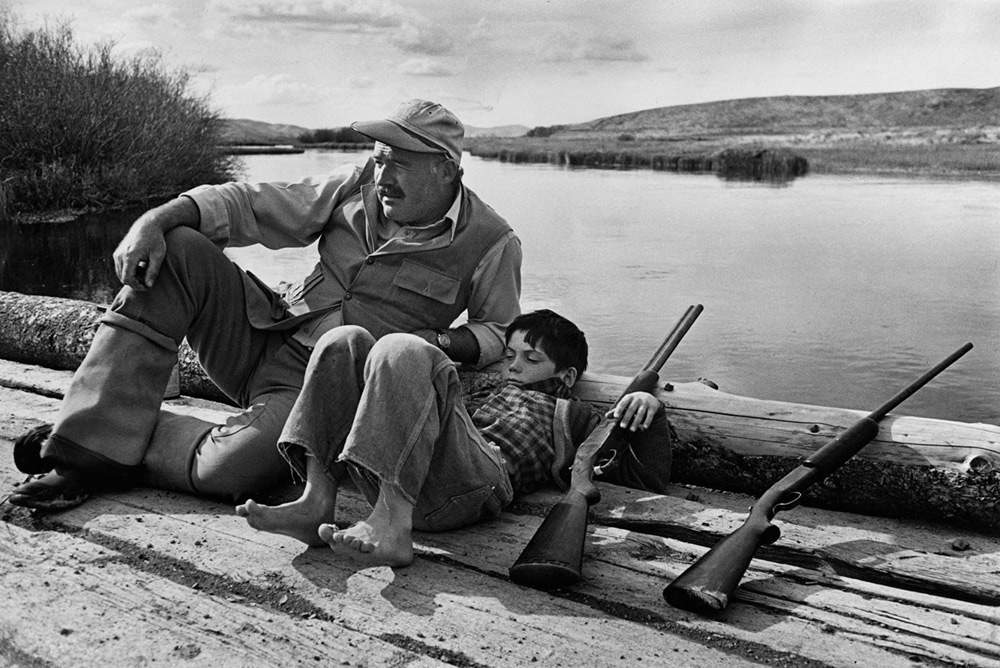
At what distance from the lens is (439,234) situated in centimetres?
370

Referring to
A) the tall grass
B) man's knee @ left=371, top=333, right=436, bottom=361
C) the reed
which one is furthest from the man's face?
the reed

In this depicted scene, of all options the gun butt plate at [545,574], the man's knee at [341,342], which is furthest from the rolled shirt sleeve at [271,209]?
the gun butt plate at [545,574]

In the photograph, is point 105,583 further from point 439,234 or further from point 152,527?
point 439,234

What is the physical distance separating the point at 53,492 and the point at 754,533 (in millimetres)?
2070

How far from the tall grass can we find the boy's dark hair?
2029 cm

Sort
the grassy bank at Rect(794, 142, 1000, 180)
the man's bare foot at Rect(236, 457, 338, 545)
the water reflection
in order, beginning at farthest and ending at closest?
→ the grassy bank at Rect(794, 142, 1000, 180), the water reflection, the man's bare foot at Rect(236, 457, 338, 545)

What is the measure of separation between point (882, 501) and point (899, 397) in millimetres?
336

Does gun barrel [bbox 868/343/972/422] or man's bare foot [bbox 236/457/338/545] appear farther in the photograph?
gun barrel [bbox 868/343/972/422]

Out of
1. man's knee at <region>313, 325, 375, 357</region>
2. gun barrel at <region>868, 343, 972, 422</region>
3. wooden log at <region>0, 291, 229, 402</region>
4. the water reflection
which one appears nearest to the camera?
man's knee at <region>313, 325, 375, 357</region>

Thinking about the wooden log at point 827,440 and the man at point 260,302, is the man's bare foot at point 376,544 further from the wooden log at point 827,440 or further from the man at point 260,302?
the wooden log at point 827,440

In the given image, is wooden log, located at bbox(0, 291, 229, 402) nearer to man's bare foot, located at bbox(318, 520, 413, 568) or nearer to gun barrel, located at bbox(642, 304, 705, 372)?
gun barrel, located at bbox(642, 304, 705, 372)

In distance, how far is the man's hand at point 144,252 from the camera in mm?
3201

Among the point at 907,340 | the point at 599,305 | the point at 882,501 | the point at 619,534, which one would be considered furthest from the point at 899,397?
the point at 599,305

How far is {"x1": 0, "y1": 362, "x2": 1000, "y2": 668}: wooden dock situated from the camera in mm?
2400
